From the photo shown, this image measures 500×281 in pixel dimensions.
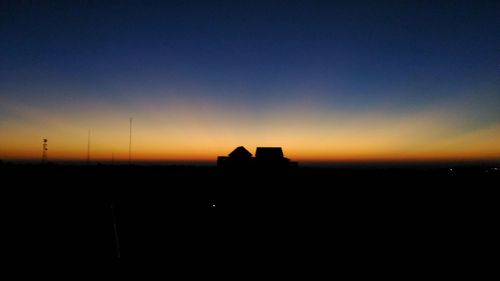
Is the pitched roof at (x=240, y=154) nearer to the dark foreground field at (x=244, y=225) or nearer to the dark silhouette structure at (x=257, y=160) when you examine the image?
the dark silhouette structure at (x=257, y=160)

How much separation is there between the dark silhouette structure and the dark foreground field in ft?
3.17

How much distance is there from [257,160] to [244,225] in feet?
44.8

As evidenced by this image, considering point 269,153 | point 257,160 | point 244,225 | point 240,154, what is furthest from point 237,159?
point 244,225

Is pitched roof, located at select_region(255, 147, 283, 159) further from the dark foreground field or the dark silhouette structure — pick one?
the dark foreground field

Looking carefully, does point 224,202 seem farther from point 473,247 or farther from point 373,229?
point 473,247

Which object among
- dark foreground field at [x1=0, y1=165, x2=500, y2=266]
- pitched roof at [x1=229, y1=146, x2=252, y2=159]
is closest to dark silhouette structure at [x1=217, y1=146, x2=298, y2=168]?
pitched roof at [x1=229, y1=146, x2=252, y2=159]

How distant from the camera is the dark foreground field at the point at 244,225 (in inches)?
569

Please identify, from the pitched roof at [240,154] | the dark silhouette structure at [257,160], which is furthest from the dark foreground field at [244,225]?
the pitched roof at [240,154]

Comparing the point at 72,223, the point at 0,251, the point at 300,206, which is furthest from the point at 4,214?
the point at 300,206

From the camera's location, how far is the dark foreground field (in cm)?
1445

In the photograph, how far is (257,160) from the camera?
106 ft

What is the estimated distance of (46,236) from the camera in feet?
52.7

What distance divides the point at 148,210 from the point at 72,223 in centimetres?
569

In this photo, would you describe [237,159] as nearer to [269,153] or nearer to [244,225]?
[269,153]
